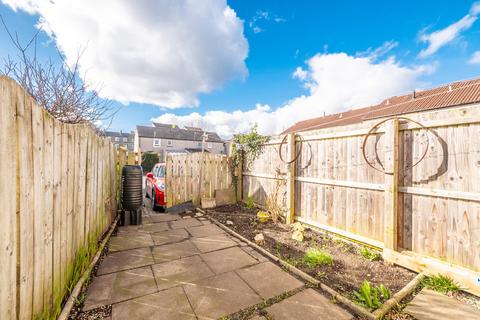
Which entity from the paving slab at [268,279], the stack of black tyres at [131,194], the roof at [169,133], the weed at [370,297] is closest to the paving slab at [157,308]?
the paving slab at [268,279]

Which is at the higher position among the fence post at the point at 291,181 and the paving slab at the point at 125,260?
the fence post at the point at 291,181

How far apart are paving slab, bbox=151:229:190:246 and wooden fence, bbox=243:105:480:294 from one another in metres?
3.00

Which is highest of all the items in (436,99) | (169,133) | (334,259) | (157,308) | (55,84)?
(169,133)

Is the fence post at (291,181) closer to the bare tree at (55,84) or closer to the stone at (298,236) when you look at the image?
the stone at (298,236)

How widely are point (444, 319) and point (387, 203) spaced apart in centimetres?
149

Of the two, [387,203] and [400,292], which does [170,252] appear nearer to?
[400,292]

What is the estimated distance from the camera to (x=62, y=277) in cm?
208

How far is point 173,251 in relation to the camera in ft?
11.6

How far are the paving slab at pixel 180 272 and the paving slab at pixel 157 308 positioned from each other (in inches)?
8.7

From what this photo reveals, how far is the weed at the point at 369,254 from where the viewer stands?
3.27 m

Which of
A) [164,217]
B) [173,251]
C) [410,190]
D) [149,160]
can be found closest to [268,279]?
[173,251]

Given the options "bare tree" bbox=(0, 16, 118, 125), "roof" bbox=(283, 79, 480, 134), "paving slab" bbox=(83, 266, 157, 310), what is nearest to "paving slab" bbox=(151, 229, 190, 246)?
"paving slab" bbox=(83, 266, 157, 310)

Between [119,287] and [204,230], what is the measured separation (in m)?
2.30

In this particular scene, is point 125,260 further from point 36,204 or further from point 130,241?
point 36,204
